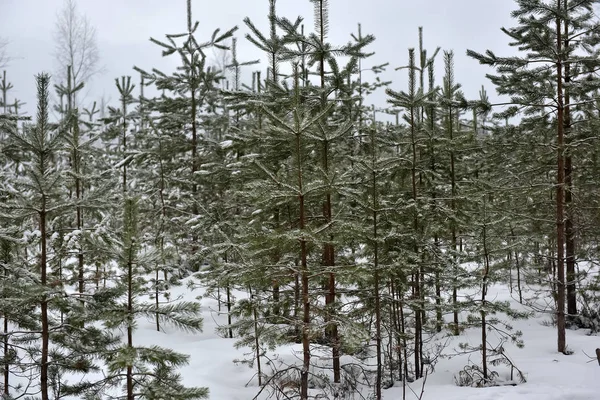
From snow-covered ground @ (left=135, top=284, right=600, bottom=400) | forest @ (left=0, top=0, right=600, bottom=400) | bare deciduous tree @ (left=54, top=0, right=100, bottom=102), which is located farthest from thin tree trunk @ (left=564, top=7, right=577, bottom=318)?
bare deciduous tree @ (left=54, top=0, right=100, bottom=102)

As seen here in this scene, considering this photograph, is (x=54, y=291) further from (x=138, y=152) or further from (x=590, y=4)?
(x=590, y=4)

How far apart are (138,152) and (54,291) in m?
9.81

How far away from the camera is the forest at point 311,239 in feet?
16.5

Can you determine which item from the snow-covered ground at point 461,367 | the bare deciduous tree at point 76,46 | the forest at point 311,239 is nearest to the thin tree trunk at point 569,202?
the forest at point 311,239

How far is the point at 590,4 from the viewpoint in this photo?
920cm

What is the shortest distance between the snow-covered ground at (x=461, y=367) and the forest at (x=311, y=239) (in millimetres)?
71

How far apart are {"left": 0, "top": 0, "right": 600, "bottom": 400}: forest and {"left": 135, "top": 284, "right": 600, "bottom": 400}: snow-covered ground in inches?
2.8

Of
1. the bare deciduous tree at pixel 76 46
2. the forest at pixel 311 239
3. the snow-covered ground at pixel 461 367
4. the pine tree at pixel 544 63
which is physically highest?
the bare deciduous tree at pixel 76 46

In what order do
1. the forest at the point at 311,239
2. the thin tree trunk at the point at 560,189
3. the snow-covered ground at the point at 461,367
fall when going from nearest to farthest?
the forest at the point at 311,239 → the snow-covered ground at the point at 461,367 → the thin tree trunk at the point at 560,189

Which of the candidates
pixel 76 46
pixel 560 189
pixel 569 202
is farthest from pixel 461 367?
pixel 76 46

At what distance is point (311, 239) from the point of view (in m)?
5.93

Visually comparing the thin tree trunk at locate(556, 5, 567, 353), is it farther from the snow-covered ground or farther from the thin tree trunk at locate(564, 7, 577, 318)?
the snow-covered ground

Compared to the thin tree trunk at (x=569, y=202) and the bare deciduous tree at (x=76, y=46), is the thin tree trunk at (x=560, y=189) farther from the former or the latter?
the bare deciduous tree at (x=76, y=46)

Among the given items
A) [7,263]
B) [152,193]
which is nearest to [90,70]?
[152,193]
